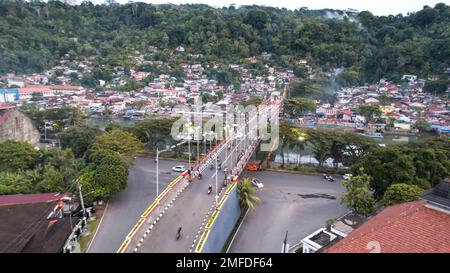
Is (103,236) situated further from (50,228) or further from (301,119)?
(301,119)

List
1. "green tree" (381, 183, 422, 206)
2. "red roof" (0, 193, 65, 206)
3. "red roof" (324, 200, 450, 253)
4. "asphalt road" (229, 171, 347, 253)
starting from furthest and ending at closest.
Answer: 1. "red roof" (0, 193, 65, 206)
2. "asphalt road" (229, 171, 347, 253)
3. "green tree" (381, 183, 422, 206)
4. "red roof" (324, 200, 450, 253)

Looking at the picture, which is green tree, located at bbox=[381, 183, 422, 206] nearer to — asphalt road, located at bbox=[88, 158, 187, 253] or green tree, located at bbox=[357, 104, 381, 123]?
asphalt road, located at bbox=[88, 158, 187, 253]

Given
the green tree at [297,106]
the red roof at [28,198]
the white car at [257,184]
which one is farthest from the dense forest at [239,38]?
the red roof at [28,198]

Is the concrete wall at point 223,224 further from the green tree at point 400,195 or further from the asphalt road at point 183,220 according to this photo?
the green tree at point 400,195

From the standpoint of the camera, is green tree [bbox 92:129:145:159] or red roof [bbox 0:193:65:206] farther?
green tree [bbox 92:129:145:159]

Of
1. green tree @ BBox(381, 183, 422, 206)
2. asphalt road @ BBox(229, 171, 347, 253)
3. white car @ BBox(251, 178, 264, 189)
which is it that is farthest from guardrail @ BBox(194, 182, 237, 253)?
green tree @ BBox(381, 183, 422, 206)

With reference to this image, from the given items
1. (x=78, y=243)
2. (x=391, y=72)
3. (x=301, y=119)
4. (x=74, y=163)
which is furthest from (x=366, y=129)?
(x=78, y=243)

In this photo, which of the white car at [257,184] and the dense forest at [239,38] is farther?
the dense forest at [239,38]
